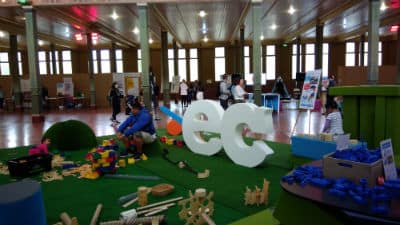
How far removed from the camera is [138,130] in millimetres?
5910

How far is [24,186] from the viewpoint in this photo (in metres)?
2.15

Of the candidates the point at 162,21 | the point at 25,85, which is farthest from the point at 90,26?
the point at 25,85

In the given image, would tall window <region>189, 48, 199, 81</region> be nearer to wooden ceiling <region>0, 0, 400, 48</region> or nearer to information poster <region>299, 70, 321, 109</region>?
wooden ceiling <region>0, 0, 400, 48</region>

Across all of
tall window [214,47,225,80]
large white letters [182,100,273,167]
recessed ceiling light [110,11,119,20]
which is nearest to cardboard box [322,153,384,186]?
large white letters [182,100,273,167]

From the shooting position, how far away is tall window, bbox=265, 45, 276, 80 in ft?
82.6

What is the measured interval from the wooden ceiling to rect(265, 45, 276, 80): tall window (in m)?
3.63

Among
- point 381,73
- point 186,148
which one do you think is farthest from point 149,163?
point 381,73

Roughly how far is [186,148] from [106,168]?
2.15 m

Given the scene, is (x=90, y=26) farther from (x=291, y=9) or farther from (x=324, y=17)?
(x=324, y=17)

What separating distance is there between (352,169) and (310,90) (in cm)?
530

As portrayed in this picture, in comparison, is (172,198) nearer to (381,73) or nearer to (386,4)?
(386,4)

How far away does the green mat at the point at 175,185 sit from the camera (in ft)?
11.4

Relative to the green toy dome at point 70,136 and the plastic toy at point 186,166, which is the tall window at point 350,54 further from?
the green toy dome at point 70,136

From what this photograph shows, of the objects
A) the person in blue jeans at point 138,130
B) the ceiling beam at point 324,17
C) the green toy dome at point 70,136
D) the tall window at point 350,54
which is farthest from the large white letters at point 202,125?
the tall window at point 350,54
